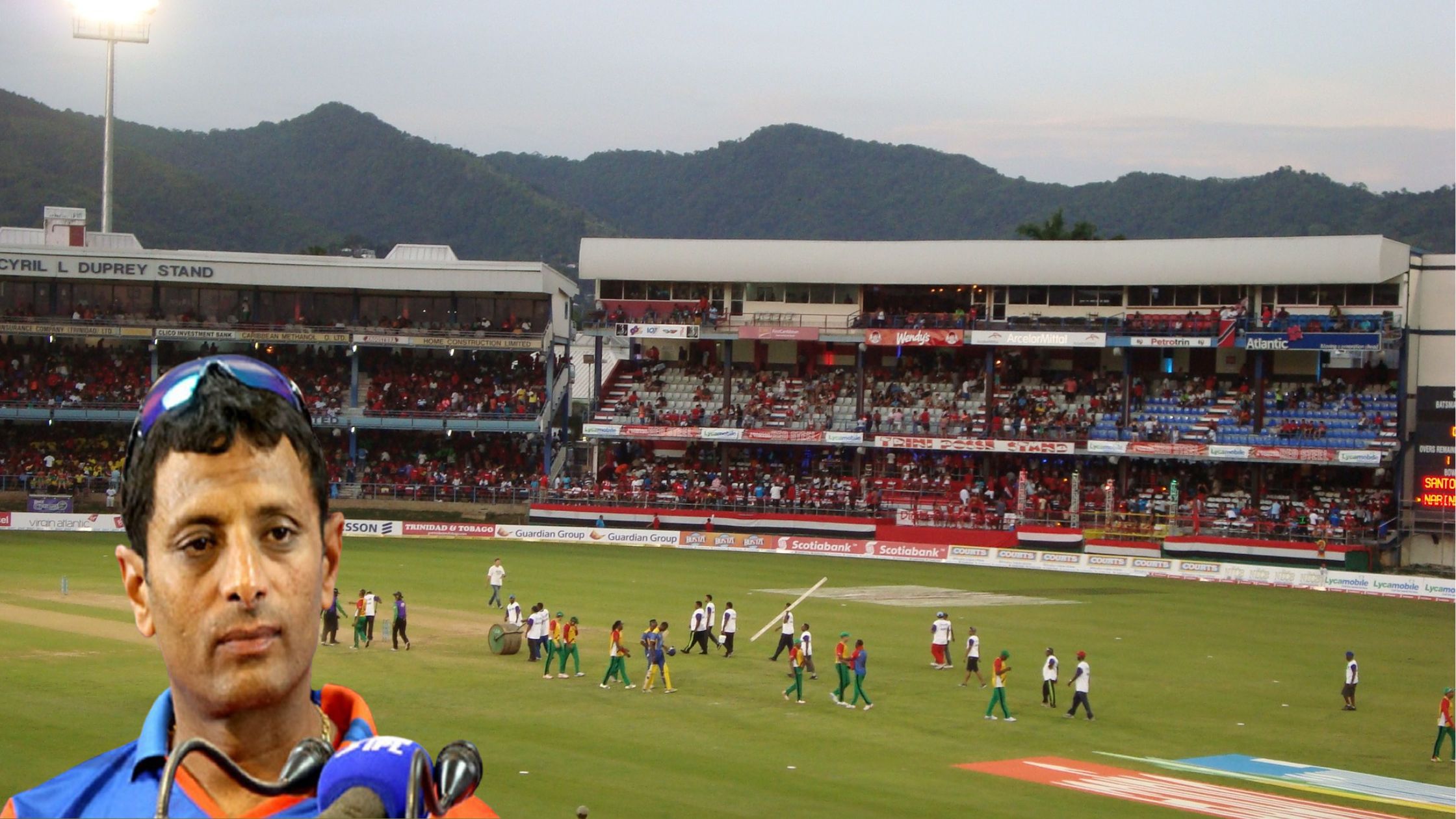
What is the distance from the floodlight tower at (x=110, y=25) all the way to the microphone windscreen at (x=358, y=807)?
247 ft

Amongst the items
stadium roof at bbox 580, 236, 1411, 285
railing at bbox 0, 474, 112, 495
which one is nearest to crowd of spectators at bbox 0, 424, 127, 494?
railing at bbox 0, 474, 112, 495

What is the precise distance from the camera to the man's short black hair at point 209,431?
245 centimetres

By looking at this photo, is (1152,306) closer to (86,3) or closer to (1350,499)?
(1350,499)

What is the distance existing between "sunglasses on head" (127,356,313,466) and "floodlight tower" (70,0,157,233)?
→ 245 feet

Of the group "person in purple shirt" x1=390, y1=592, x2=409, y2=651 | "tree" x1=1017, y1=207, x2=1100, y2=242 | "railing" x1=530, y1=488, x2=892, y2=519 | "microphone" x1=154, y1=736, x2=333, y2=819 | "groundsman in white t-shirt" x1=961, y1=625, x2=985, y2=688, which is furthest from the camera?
"tree" x1=1017, y1=207, x2=1100, y2=242

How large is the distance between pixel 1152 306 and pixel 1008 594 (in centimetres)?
2783

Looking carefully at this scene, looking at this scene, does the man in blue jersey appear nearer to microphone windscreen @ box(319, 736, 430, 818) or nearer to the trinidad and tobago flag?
microphone windscreen @ box(319, 736, 430, 818)

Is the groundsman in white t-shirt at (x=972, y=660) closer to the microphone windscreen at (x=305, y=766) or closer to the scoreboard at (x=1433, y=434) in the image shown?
the microphone windscreen at (x=305, y=766)

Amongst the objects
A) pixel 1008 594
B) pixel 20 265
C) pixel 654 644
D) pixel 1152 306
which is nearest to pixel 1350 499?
pixel 1152 306

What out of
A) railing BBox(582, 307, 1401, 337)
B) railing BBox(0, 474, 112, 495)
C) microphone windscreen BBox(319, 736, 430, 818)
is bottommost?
railing BBox(0, 474, 112, 495)

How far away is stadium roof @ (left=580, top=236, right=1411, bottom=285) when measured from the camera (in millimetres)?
67625

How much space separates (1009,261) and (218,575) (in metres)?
73.4

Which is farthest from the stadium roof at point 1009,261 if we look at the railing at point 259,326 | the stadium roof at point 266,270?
the railing at point 259,326

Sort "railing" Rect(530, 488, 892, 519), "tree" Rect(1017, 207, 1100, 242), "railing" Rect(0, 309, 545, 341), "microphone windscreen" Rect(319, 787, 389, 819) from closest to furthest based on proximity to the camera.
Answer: "microphone windscreen" Rect(319, 787, 389, 819) → "railing" Rect(530, 488, 892, 519) → "railing" Rect(0, 309, 545, 341) → "tree" Rect(1017, 207, 1100, 242)
